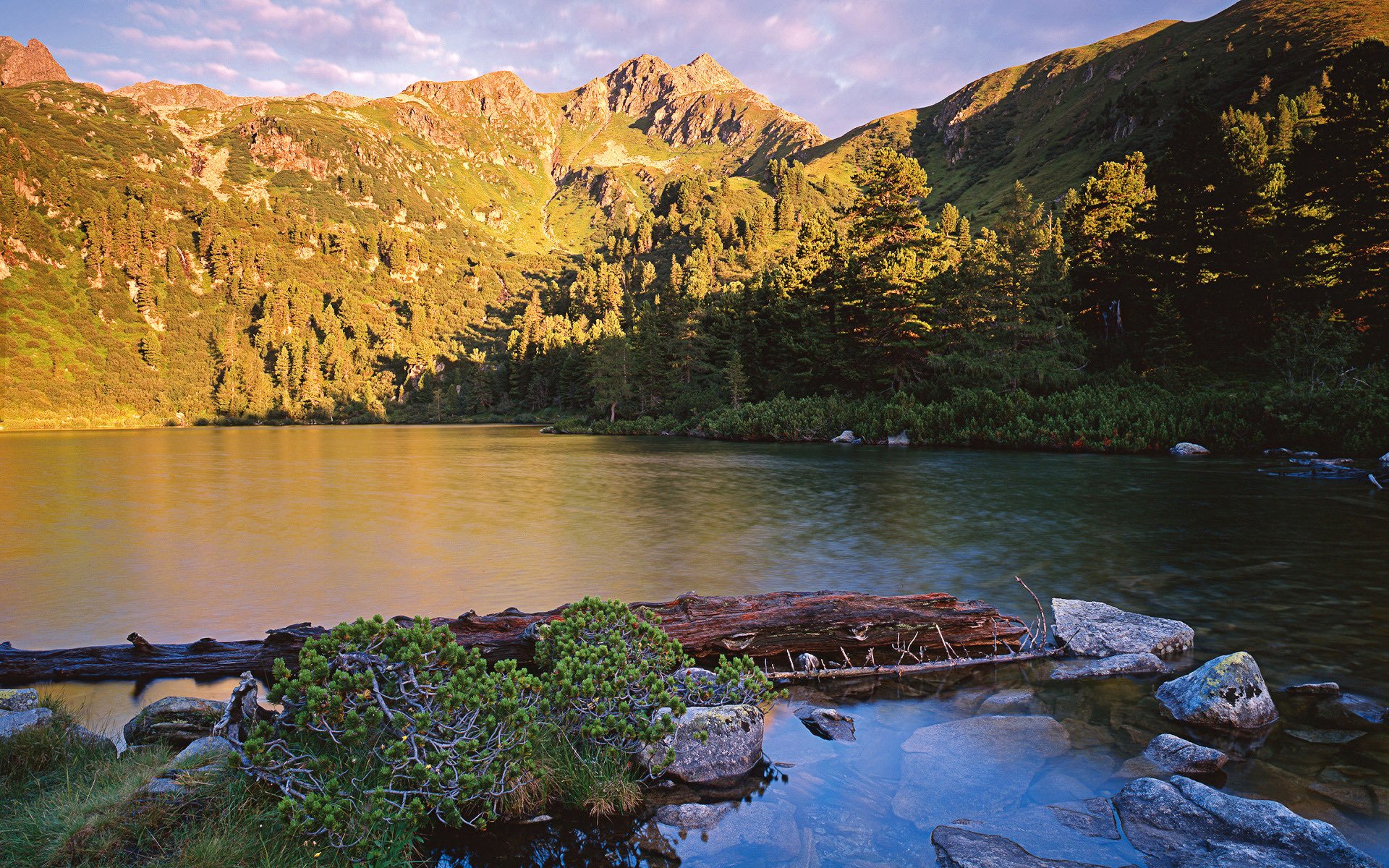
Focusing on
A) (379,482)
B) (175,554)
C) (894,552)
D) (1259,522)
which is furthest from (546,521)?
(1259,522)

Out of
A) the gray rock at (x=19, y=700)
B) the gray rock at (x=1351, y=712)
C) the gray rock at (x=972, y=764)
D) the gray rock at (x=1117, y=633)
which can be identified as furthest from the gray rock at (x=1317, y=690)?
the gray rock at (x=19, y=700)

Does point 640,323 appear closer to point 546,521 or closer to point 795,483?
point 795,483

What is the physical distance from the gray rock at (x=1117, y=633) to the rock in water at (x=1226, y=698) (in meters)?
1.71

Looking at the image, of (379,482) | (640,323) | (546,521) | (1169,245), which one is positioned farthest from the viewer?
(640,323)

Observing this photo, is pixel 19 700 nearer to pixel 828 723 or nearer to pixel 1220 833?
pixel 828 723

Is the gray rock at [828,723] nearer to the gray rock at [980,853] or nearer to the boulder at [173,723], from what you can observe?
the gray rock at [980,853]

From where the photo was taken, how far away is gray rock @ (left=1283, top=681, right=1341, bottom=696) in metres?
8.45

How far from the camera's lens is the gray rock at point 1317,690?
27.7ft

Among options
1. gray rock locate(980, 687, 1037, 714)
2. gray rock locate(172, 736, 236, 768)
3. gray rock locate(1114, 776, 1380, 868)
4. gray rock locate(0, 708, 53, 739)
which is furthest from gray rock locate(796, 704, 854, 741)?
gray rock locate(0, 708, 53, 739)

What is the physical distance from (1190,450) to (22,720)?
46581mm

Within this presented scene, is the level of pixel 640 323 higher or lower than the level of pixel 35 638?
higher

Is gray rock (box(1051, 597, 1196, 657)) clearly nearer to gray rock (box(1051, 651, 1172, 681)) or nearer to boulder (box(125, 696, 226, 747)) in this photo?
gray rock (box(1051, 651, 1172, 681))

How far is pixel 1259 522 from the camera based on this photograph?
20.1 meters

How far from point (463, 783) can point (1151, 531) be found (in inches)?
831
